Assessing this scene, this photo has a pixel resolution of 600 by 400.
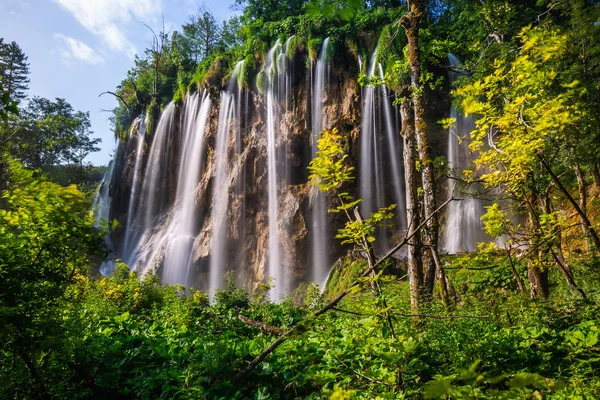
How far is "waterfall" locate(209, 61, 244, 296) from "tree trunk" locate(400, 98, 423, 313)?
15.1 meters

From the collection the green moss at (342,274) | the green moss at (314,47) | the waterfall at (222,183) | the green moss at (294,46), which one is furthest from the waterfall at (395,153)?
the waterfall at (222,183)

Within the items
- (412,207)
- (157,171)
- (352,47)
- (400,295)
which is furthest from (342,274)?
(157,171)

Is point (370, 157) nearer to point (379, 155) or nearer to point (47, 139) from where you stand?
point (379, 155)

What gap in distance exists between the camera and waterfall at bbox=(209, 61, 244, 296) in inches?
726

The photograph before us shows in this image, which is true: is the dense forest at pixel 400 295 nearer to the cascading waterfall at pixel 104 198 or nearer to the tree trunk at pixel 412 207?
the tree trunk at pixel 412 207

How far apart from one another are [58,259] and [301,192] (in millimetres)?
14558

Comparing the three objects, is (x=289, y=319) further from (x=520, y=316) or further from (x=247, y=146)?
(x=247, y=146)

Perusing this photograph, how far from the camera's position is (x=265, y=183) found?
18062 mm

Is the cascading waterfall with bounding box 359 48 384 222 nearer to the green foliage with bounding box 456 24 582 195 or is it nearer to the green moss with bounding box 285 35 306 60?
the green moss with bounding box 285 35 306 60

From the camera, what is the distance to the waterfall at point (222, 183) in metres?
18.4

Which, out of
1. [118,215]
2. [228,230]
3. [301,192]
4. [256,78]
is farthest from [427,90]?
[118,215]

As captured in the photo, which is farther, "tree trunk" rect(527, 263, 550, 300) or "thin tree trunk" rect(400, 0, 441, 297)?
"tree trunk" rect(527, 263, 550, 300)

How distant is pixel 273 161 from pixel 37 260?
15620 mm

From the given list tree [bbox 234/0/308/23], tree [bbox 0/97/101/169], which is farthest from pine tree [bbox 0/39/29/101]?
tree [bbox 234/0/308/23]
